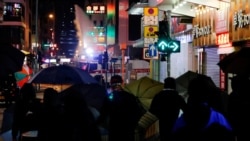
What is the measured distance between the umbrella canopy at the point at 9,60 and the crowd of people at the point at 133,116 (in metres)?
0.43

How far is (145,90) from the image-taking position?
1198 centimetres

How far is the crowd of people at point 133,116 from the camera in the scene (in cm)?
542

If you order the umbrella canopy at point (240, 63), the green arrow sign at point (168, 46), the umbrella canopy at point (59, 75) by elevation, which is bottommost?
the umbrella canopy at point (59, 75)

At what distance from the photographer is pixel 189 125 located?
5441 mm

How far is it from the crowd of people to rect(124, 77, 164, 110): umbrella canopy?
0.50m

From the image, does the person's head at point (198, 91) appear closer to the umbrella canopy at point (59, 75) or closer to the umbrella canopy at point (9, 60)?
A: the umbrella canopy at point (9, 60)

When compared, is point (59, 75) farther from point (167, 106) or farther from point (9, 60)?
point (167, 106)

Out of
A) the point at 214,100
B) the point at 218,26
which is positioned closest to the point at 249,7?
the point at 218,26

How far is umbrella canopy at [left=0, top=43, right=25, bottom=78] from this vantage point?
908 cm

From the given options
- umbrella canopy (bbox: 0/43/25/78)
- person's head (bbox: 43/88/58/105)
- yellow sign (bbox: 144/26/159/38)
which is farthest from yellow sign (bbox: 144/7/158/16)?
person's head (bbox: 43/88/58/105)

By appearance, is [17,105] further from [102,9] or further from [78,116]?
[102,9]

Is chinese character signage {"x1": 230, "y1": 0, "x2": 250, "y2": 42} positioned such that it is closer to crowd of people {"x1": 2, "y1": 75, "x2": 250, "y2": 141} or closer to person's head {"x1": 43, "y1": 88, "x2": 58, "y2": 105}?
crowd of people {"x1": 2, "y1": 75, "x2": 250, "y2": 141}

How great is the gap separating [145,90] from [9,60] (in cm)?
→ 381

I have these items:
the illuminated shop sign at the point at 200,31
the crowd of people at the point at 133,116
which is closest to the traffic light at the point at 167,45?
the illuminated shop sign at the point at 200,31
